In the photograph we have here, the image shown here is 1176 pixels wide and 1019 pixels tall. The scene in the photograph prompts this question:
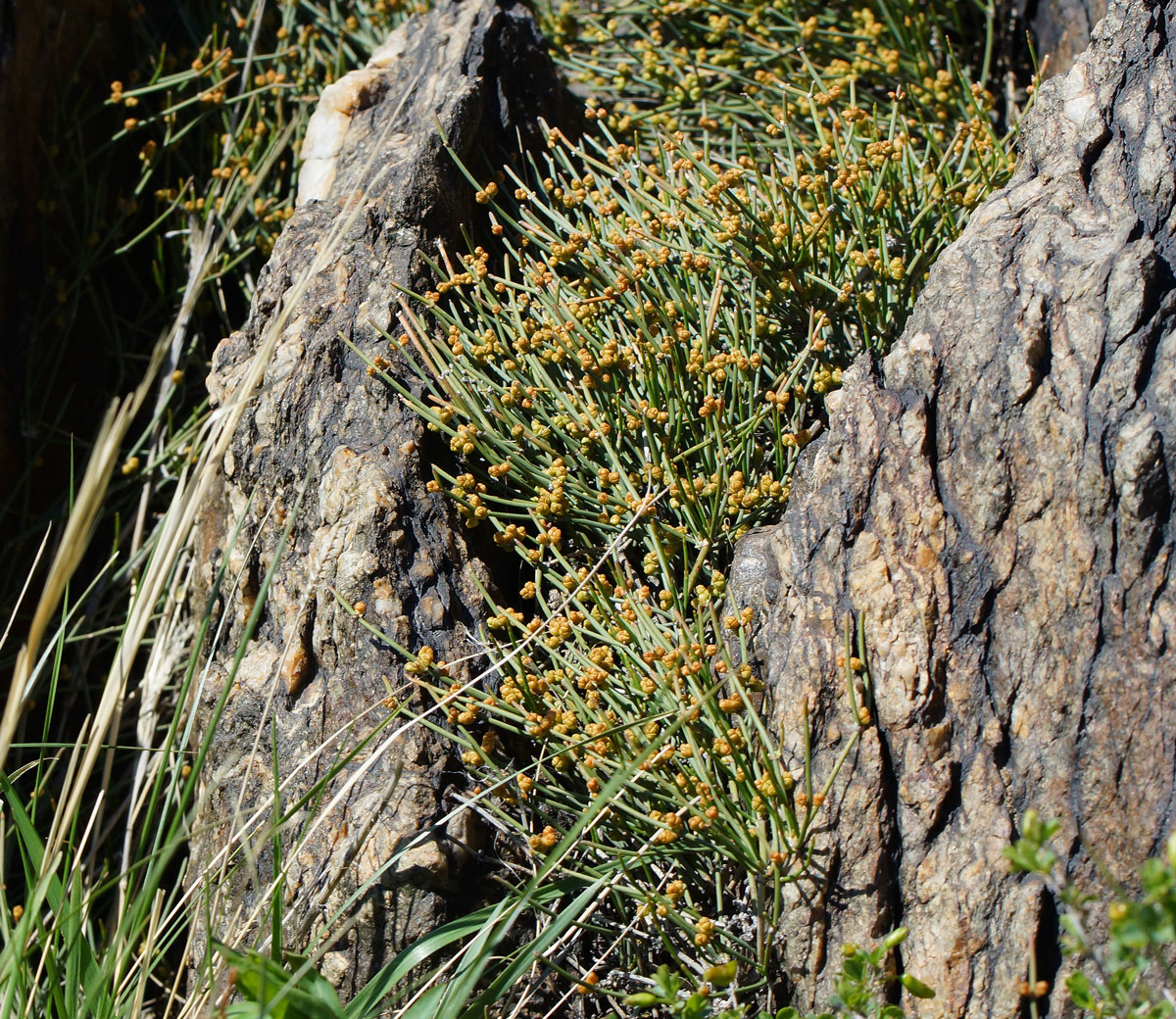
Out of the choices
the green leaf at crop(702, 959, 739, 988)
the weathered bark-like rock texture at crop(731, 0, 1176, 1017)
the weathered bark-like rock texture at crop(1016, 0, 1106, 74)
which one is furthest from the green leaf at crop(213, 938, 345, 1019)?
the weathered bark-like rock texture at crop(1016, 0, 1106, 74)

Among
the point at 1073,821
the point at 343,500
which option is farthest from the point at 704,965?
the point at 343,500

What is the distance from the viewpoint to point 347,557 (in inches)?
66.4

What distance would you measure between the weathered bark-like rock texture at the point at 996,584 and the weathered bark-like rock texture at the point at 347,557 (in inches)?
21.7

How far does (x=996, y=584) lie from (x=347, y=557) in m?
1.03

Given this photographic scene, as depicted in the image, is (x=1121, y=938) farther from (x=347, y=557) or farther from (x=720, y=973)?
(x=347, y=557)

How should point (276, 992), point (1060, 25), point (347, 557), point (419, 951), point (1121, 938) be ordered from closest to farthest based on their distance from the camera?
point (1121, 938) → point (276, 992) → point (419, 951) → point (347, 557) → point (1060, 25)

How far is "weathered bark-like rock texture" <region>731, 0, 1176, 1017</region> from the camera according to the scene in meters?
1.31

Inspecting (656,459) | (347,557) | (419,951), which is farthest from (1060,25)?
(419,951)

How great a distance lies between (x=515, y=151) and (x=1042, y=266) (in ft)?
4.07

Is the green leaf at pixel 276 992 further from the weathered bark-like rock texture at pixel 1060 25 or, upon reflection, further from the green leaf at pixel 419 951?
the weathered bark-like rock texture at pixel 1060 25

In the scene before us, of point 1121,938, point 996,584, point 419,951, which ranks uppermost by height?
point 996,584

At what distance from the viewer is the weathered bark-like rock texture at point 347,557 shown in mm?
1534

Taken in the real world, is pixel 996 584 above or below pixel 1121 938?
above

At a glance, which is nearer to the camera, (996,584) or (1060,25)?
(996,584)
